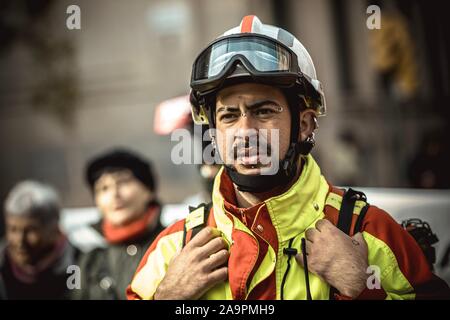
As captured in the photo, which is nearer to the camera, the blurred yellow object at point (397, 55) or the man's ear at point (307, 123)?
the man's ear at point (307, 123)

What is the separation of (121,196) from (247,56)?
160 cm

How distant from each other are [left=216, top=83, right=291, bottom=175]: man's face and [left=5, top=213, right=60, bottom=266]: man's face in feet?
7.34

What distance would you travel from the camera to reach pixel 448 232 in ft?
10.0

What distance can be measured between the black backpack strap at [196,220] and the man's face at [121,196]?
0.91 meters

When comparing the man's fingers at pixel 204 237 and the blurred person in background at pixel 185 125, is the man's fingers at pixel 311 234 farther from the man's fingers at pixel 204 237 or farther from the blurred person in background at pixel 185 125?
the blurred person in background at pixel 185 125

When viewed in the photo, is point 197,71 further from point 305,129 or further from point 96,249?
point 96,249

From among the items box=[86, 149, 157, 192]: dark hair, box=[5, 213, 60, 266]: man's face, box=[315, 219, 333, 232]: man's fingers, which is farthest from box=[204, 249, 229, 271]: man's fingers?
box=[5, 213, 60, 266]: man's face

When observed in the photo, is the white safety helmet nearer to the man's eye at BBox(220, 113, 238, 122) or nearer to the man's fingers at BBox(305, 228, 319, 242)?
the man's eye at BBox(220, 113, 238, 122)

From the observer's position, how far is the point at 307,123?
2.64 metres

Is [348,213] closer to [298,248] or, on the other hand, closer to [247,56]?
[298,248]

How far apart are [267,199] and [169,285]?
56 centimetres

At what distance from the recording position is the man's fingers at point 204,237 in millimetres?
2605

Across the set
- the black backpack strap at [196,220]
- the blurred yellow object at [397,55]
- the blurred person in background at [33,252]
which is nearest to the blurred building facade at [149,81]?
the blurred yellow object at [397,55]

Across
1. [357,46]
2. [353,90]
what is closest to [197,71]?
[357,46]
